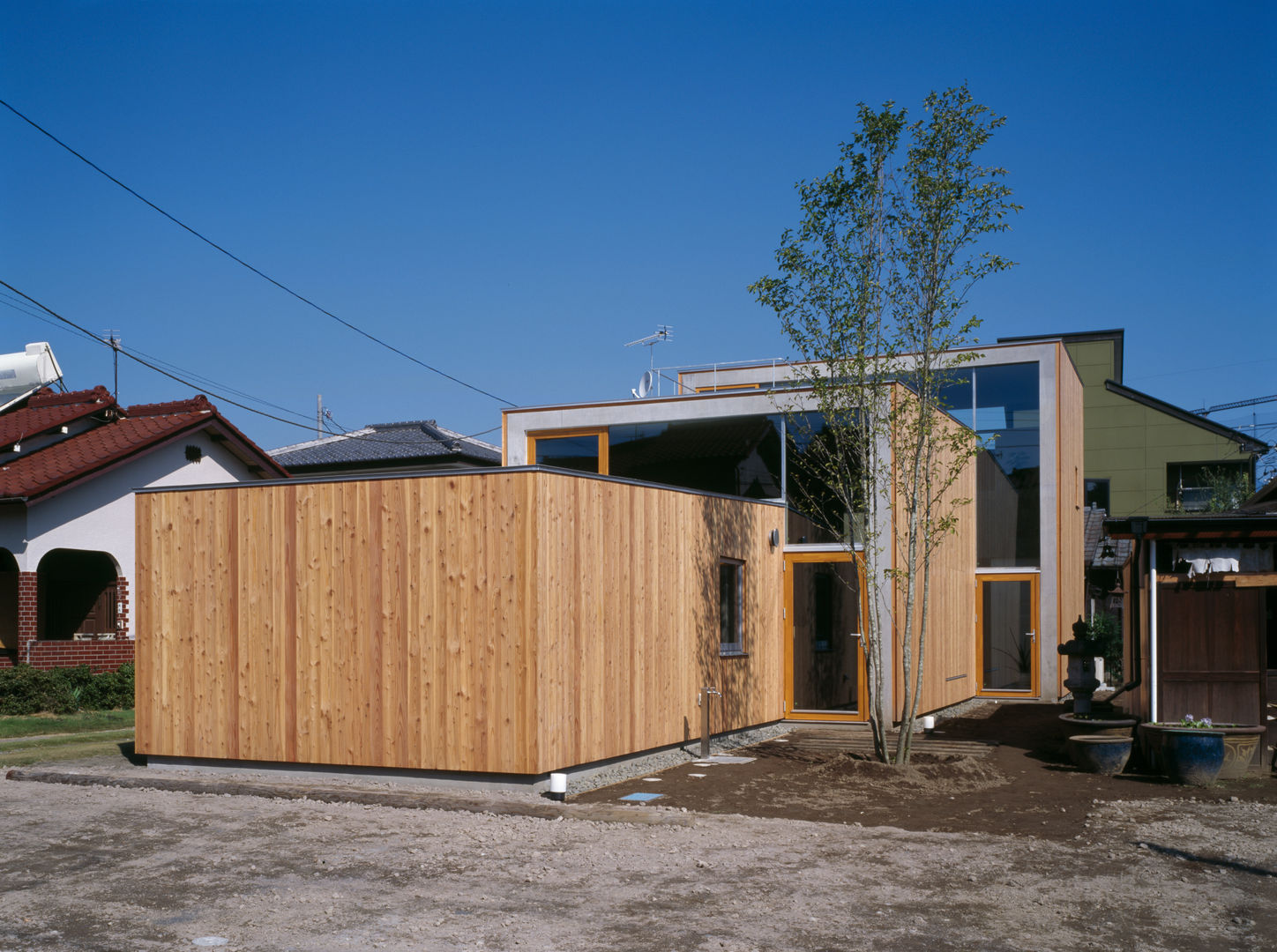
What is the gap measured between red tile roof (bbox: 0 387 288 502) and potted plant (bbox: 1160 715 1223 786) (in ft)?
56.4

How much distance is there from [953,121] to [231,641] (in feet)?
28.0

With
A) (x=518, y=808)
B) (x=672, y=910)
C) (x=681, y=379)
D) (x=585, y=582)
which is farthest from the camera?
(x=681, y=379)

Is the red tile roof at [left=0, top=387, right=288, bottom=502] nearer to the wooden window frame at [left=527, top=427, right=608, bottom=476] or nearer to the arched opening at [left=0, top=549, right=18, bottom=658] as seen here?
the arched opening at [left=0, top=549, right=18, bottom=658]

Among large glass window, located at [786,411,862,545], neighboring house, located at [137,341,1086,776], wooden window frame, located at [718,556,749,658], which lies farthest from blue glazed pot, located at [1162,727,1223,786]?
large glass window, located at [786,411,862,545]

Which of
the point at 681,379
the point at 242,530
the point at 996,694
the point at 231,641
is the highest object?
the point at 681,379

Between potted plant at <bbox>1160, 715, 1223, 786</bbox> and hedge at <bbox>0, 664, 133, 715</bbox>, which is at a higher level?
potted plant at <bbox>1160, 715, 1223, 786</bbox>

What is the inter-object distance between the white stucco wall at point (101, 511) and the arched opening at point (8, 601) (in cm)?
89

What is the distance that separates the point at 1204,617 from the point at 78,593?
781 inches

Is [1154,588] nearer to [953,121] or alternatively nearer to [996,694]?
[953,121]

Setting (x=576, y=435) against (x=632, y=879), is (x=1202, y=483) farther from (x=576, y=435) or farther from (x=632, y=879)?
(x=632, y=879)

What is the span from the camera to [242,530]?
442 inches

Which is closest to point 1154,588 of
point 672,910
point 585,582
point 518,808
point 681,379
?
point 585,582

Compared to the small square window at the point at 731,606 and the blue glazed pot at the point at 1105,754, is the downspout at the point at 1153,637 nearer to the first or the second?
the blue glazed pot at the point at 1105,754

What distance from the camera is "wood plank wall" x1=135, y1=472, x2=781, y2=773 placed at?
32.7 feet
